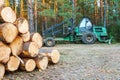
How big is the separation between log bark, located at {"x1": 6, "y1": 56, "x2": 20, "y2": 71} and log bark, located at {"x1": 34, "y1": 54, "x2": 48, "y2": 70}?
0.61 m

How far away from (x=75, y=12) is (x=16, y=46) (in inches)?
498

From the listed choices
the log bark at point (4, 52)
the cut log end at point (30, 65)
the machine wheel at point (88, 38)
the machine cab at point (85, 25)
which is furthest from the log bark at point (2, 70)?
the machine cab at point (85, 25)

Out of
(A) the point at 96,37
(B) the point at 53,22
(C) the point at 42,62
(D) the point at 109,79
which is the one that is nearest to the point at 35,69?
(C) the point at 42,62

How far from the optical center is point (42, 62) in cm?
759

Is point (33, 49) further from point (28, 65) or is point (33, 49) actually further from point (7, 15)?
point (7, 15)

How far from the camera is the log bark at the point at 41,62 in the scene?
7.49 meters

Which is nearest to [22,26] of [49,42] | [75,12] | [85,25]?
[49,42]

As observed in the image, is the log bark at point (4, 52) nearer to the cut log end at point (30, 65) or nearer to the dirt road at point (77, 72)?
the dirt road at point (77, 72)

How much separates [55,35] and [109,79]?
11.0 metres

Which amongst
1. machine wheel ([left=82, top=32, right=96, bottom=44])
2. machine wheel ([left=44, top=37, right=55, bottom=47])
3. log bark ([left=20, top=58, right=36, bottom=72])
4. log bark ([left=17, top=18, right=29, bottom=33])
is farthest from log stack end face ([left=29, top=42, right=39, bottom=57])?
machine wheel ([left=82, top=32, right=96, bottom=44])

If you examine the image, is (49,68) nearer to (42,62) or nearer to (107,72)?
(42,62)

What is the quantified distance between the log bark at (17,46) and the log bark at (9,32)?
0.18 m

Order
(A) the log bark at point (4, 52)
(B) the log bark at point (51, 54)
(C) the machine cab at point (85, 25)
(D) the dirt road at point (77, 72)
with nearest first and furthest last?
(A) the log bark at point (4, 52)
(D) the dirt road at point (77, 72)
(B) the log bark at point (51, 54)
(C) the machine cab at point (85, 25)

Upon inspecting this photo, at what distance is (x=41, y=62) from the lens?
756cm
